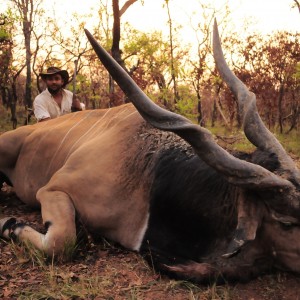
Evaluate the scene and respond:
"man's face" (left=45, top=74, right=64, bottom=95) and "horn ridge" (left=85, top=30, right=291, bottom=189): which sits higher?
"man's face" (left=45, top=74, right=64, bottom=95)

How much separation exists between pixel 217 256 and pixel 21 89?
101 feet

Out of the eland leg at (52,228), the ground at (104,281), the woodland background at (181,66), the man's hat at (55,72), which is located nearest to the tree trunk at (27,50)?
the woodland background at (181,66)

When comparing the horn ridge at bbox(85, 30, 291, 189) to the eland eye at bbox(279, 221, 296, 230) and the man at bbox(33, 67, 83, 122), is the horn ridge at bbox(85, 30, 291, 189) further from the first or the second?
the man at bbox(33, 67, 83, 122)

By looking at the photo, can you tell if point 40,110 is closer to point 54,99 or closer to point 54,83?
point 54,99

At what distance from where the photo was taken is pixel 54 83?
5.02 m

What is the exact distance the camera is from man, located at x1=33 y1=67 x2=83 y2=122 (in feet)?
16.1

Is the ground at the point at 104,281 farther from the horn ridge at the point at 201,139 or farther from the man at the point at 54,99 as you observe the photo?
the man at the point at 54,99

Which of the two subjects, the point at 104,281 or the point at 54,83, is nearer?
the point at 104,281

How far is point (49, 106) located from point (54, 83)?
0.29 meters

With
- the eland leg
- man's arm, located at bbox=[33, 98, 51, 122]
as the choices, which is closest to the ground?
the eland leg

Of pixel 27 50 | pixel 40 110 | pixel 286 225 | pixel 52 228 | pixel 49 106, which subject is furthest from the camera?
pixel 27 50

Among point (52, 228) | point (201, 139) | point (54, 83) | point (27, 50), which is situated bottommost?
point (52, 228)

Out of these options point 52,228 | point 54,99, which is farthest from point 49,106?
point 52,228

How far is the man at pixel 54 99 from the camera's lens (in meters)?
4.89
